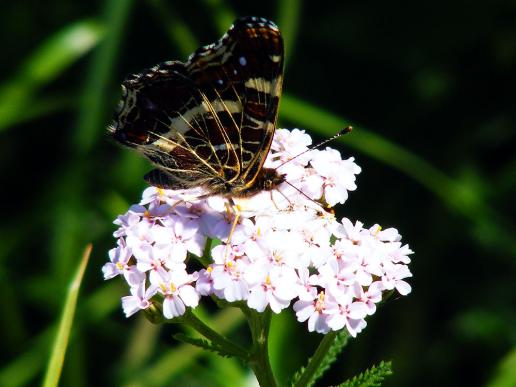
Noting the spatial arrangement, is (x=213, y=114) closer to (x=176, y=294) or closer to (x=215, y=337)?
(x=176, y=294)

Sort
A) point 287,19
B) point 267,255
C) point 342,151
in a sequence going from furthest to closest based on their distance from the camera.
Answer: point 342,151 → point 287,19 → point 267,255

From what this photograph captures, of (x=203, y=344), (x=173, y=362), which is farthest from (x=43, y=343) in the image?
(x=203, y=344)

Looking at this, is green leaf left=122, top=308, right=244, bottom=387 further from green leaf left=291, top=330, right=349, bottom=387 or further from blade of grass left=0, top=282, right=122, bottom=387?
green leaf left=291, top=330, right=349, bottom=387

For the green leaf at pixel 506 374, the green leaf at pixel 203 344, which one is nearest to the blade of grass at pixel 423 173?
the green leaf at pixel 506 374

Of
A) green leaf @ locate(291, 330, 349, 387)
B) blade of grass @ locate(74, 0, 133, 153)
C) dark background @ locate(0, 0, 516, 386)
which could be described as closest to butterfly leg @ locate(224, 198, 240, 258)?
green leaf @ locate(291, 330, 349, 387)

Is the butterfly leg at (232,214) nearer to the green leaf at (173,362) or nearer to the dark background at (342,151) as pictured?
the dark background at (342,151)

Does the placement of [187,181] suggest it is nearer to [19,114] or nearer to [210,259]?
[210,259]

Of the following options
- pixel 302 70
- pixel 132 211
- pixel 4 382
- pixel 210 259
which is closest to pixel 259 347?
pixel 210 259
